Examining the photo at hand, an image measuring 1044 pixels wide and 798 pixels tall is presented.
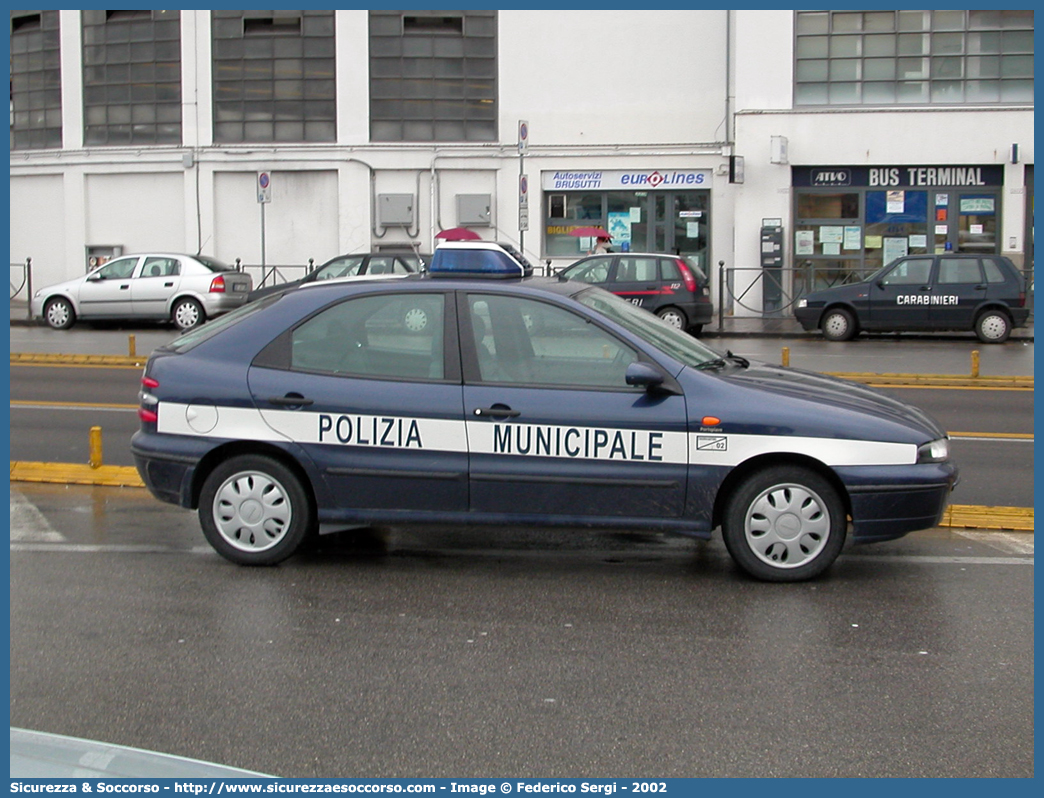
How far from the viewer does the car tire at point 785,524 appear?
6090mm

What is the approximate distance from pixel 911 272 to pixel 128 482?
15.5 metres

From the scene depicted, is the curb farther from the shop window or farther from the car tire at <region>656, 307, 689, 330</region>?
the shop window

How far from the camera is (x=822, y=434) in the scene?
603 cm

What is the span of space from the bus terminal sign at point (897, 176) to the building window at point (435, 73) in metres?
7.24

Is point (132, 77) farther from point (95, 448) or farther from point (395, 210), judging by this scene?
point (95, 448)

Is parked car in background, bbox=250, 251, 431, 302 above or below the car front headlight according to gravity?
above

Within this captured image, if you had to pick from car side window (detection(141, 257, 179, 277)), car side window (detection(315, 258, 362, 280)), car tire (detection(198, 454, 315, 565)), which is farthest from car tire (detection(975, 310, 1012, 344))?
car tire (detection(198, 454, 315, 565))

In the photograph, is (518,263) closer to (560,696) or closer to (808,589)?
(808,589)

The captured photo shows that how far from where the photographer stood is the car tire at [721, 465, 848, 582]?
240 inches

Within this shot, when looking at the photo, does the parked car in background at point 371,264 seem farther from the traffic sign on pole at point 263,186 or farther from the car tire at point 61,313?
the car tire at point 61,313

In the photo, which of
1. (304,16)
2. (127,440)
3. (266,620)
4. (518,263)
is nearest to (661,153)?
(304,16)

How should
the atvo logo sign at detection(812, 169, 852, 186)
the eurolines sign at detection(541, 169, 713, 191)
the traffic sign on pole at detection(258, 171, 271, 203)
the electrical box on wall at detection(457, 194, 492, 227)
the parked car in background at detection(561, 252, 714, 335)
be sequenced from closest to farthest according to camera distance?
the parked car in background at detection(561, 252, 714, 335), the traffic sign on pole at detection(258, 171, 271, 203), the atvo logo sign at detection(812, 169, 852, 186), the eurolines sign at detection(541, 169, 713, 191), the electrical box on wall at detection(457, 194, 492, 227)

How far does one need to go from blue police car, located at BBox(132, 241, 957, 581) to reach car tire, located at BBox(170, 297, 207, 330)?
17246 mm

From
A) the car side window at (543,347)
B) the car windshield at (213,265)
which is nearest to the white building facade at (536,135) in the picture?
the car windshield at (213,265)
